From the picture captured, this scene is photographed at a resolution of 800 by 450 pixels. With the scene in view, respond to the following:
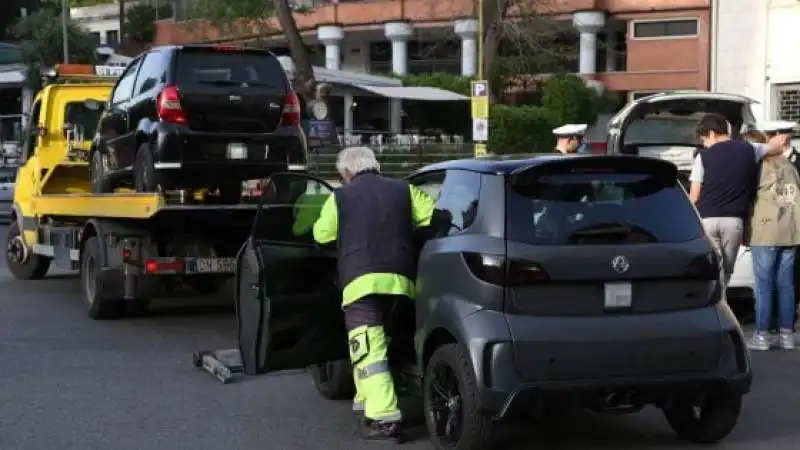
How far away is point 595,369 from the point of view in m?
5.52

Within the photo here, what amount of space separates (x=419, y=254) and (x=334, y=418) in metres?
1.43

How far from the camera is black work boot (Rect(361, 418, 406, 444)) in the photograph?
20.6 ft

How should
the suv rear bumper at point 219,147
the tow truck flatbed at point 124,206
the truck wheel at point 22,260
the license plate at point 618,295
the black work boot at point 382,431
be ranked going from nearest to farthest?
the license plate at point 618,295, the black work boot at point 382,431, the tow truck flatbed at point 124,206, the suv rear bumper at point 219,147, the truck wheel at point 22,260

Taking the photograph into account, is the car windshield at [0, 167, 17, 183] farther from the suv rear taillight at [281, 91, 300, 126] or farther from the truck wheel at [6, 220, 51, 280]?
the suv rear taillight at [281, 91, 300, 126]

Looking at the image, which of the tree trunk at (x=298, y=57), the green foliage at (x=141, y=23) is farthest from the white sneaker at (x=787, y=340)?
the green foliage at (x=141, y=23)

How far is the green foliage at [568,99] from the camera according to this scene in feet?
142

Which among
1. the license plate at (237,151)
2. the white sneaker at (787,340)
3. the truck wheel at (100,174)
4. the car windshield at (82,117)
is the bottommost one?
the white sneaker at (787,340)

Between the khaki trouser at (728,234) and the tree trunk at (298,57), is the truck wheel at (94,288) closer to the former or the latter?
the khaki trouser at (728,234)

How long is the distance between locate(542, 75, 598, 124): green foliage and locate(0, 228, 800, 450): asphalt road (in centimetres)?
3368

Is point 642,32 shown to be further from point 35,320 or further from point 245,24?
point 35,320

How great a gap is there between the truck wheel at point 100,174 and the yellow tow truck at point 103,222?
0.88 feet

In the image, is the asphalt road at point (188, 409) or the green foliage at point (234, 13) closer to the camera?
the asphalt road at point (188, 409)

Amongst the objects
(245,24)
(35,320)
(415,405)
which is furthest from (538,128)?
(415,405)

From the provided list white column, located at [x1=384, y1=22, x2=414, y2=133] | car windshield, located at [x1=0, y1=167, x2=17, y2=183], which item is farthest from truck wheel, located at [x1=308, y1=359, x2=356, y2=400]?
white column, located at [x1=384, y1=22, x2=414, y2=133]
